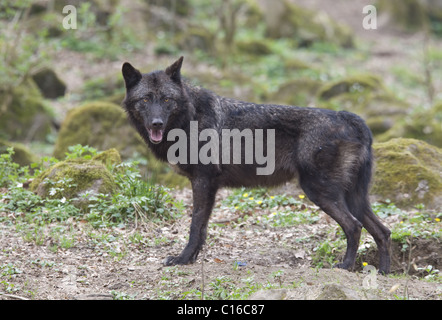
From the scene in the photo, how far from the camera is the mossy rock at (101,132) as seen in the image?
37.0 feet

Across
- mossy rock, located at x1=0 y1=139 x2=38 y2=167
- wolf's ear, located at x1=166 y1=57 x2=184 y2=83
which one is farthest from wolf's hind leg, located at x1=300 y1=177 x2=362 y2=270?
mossy rock, located at x1=0 y1=139 x2=38 y2=167

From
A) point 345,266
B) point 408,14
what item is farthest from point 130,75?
point 408,14

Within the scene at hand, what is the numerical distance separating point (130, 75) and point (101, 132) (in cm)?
494

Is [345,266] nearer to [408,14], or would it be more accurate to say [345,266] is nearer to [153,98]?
[153,98]

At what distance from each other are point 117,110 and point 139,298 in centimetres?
679

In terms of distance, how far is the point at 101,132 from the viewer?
Answer: 37.6ft

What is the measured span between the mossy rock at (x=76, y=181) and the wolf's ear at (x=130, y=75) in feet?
6.22

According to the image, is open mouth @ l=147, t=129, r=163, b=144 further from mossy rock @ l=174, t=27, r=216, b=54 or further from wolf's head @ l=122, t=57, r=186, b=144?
mossy rock @ l=174, t=27, r=216, b=54

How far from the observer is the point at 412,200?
8.38 m

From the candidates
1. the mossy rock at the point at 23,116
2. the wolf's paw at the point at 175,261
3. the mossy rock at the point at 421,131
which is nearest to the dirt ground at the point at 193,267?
the wolf's paw at the point at 175,261

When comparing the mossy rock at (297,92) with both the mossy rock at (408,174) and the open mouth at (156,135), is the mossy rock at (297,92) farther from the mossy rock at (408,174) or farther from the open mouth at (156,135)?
the open mouth at (156,135)

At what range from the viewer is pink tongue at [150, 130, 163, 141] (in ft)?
21.7
